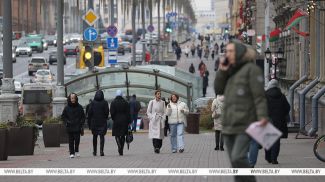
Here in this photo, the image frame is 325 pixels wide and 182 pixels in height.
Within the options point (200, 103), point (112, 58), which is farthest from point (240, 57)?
point (112, 58)

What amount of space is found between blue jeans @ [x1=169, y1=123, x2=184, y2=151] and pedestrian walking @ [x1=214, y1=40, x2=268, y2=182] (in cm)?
1439

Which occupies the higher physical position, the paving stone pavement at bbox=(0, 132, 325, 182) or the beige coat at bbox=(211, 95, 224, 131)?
the beige coat at bbox=(211, 95, 224, 131)

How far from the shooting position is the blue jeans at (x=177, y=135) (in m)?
25.2

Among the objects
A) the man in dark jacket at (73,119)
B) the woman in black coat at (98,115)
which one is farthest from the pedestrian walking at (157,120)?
the man in dark jacket at (73,119)

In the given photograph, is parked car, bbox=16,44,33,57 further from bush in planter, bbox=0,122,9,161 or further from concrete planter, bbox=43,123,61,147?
bush in planter, bbox=0,122,9,161

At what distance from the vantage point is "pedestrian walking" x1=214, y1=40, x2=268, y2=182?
10.5 m

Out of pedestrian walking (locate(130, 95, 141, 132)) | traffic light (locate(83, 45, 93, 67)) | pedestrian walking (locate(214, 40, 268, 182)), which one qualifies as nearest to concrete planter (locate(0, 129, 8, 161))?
pedestrian walking (locate(214, 40, 268, 182))

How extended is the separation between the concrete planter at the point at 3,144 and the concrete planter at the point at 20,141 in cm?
185

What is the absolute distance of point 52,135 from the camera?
95.2 feet

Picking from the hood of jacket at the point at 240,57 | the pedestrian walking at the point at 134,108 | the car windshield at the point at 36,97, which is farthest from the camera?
the car windshield at the point at 36,97

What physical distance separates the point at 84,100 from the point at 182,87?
4.22 metres

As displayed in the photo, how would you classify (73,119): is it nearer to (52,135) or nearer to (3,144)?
(3,144)

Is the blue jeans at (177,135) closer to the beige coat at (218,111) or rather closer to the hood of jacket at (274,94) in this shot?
the beige coat at (218,111)

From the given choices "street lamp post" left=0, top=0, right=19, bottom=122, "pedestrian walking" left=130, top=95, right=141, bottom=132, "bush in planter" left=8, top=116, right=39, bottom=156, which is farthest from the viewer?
"pedestrian walking" left=130, top=95, right=141, bottom=132
